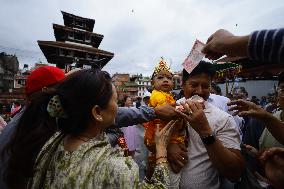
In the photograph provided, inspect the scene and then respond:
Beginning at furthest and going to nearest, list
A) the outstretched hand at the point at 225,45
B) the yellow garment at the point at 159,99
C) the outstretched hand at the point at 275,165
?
the yellow garment at the point at 159,99
the outstretched hand at the point at 275,165
the outstretched hand at the point at 225,45

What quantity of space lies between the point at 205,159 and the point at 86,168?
46.4 inches

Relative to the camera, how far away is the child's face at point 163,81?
12.5 ft

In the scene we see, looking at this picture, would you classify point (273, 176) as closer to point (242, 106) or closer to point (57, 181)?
point (242, 106)

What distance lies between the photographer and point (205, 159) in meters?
2.24

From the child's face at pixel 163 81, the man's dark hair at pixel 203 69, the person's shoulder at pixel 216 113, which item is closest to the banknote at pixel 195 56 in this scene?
the person's shoulder at pixel 216 113

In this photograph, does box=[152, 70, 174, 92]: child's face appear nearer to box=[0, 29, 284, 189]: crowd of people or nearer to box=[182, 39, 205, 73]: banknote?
box=[0, 29, 284, 189]: crowd of people

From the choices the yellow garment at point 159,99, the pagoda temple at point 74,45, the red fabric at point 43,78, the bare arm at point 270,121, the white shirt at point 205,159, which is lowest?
the white shirt at point 205,159

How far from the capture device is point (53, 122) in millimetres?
1710

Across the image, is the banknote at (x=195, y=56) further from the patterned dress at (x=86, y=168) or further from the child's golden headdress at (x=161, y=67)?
the child's golden headdress at (x=161, y=67)

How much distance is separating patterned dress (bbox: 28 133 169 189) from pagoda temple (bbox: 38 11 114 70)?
28459 millimetres

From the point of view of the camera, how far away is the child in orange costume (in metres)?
2.55

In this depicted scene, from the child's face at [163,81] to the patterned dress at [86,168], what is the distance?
7.48 ft

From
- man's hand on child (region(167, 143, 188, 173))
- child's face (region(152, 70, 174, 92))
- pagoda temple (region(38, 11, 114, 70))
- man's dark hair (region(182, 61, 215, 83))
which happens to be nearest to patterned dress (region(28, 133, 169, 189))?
man's hand on child (region(167, 143, 188, 173))

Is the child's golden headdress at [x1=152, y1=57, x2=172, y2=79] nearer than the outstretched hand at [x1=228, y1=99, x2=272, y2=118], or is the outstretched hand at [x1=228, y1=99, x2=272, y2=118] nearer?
the outstretched hand at [x1=228, y1=99, x2=272, y2=118]
